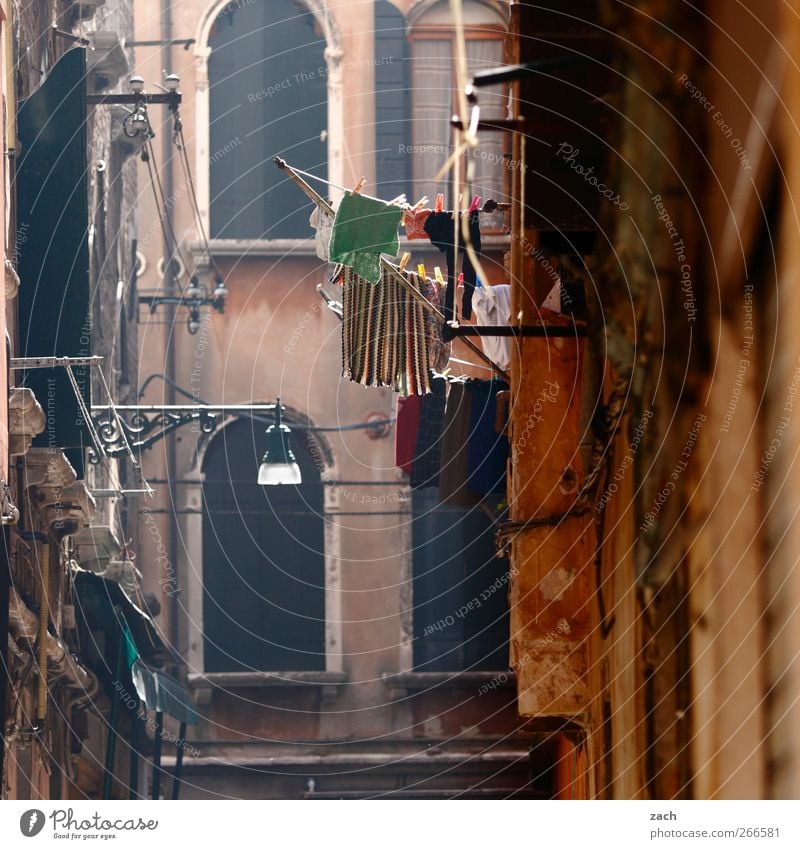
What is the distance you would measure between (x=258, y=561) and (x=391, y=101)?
5990 millimetres

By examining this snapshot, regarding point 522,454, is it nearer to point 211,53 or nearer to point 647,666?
point 647,666

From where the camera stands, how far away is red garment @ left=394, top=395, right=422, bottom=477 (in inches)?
668

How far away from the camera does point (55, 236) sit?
16531 millimetres

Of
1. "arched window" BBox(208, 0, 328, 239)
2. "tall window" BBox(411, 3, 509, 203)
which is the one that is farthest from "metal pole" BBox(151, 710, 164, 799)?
"tall window" BBox(411, 3, 509, 203)

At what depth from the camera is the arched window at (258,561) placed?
77.0ft

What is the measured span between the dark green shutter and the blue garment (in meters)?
3.59

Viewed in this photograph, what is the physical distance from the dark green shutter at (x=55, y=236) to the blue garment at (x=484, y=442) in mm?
3589

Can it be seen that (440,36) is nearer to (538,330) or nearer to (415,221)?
(415,221)

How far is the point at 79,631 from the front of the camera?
18641 mm

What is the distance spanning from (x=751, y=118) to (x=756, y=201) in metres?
0.44

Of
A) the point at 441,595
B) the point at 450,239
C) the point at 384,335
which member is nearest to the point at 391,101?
the point at 441,595

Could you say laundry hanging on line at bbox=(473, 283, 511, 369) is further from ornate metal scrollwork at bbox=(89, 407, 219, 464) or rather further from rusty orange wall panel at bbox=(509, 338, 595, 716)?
ornate metal scrollwork at bbox=(89, 407, 219, 464)

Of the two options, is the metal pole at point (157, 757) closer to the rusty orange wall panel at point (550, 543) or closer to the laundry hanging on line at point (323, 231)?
the laundry hanging on line at point (323, 231)

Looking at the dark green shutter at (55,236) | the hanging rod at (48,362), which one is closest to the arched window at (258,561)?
the dark green shutter at (55,236)
